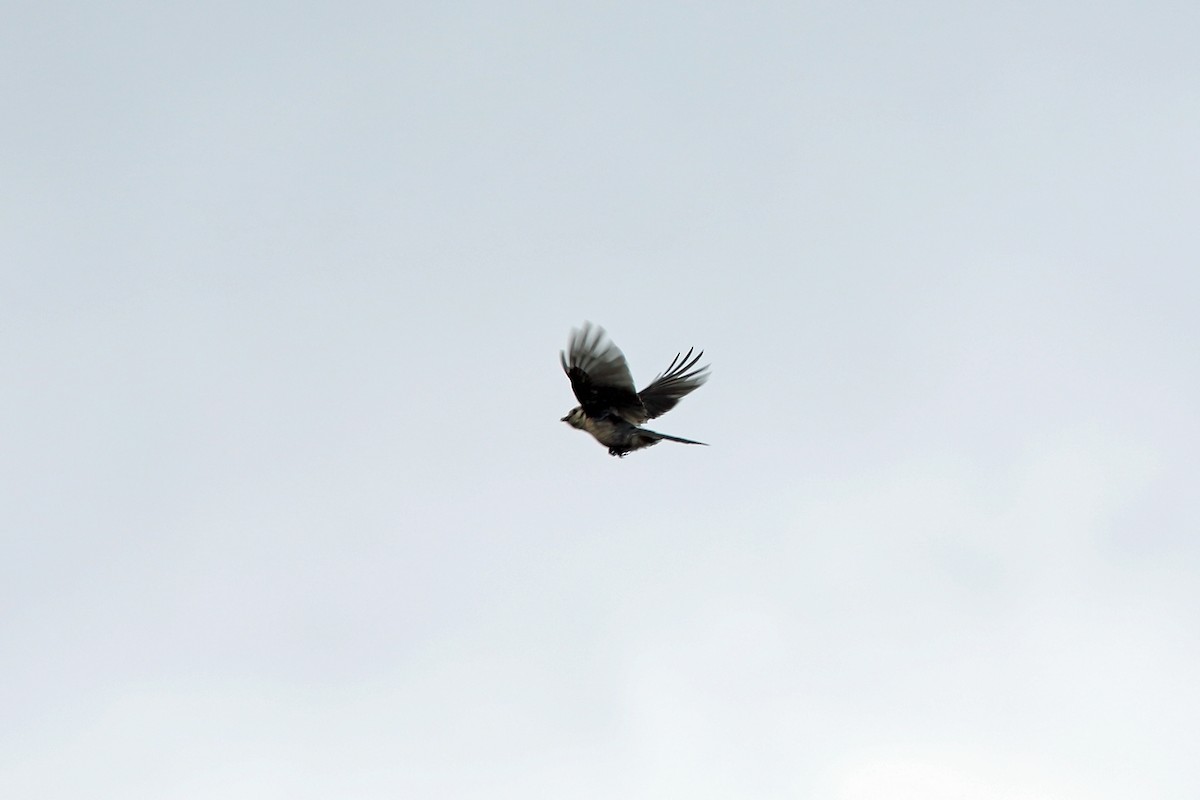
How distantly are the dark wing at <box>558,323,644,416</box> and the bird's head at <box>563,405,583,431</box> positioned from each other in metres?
0.18

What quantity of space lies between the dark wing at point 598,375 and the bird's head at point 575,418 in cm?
18

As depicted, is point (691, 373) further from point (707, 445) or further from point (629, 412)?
point (707, 445)

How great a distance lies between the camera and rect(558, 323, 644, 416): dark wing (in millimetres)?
26453

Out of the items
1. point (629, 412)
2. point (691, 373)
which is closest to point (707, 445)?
point (629, 412)

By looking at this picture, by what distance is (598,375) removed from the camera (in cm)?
2706

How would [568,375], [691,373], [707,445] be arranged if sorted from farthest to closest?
1. [691,373]
2. [568,375]
3. [707,445]

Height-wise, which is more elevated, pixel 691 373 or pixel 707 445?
pixel 691 373

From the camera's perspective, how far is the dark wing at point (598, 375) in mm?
26453

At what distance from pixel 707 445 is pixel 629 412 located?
10.2ft

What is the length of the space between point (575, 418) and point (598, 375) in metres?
1.71

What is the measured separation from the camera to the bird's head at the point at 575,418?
2813cm

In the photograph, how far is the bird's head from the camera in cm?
2813

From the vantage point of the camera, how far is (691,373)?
3127cm

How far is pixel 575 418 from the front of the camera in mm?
28266
